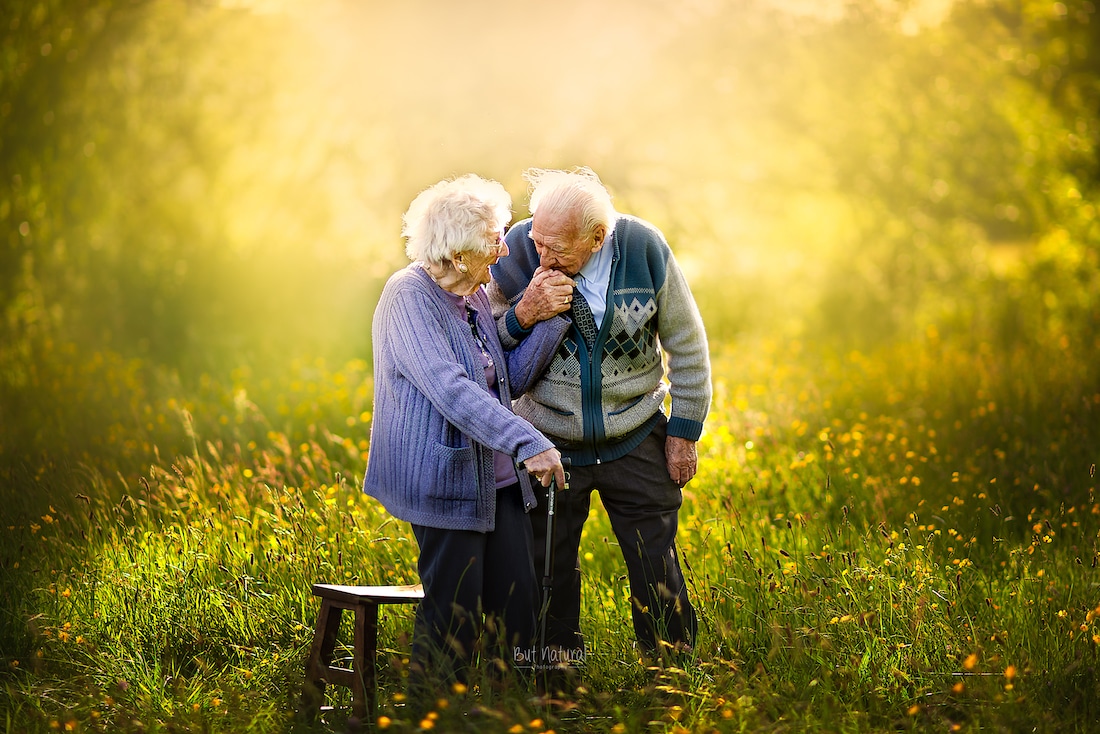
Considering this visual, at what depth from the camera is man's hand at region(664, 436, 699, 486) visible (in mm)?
3777

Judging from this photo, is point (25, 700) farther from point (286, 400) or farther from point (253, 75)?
point (253, 75)

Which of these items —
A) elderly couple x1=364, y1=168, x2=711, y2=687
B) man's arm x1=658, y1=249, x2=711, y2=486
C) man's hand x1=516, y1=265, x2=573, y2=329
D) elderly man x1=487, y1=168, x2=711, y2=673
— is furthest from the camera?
man's arm x1=658, y1=249, x2=711, y2=486

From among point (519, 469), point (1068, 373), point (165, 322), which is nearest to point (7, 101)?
point (165, 322)

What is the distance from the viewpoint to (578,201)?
138 inches

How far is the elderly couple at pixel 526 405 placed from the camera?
3311 millimetres

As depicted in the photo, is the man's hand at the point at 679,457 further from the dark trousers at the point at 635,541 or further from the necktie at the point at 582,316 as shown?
the necktie at the point at 582,316

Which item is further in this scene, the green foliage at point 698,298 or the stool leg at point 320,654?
the green foliage at point 698,298

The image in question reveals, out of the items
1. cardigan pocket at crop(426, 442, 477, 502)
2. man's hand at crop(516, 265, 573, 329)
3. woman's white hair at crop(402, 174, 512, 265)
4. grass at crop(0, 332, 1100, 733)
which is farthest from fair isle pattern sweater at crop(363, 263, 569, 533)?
grass at crop(0, 332, 1100, 733)

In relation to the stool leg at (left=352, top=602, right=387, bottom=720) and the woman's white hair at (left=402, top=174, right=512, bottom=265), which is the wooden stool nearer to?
the stool leg at (left=352, top=602, right=387, bottom=720)

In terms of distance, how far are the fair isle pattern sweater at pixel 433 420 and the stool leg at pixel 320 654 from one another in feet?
1.61

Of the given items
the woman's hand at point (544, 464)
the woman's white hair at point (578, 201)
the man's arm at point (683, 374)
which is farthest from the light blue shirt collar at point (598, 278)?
the woman's hand at point (544, 464)

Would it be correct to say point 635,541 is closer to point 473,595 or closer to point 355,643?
point 473,595

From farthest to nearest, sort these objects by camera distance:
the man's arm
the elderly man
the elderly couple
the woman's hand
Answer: the man's arm
the elderly man
the elderly couple
the woman's hand

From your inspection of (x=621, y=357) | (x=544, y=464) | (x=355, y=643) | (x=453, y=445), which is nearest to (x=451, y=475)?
(x=453, y=445)
